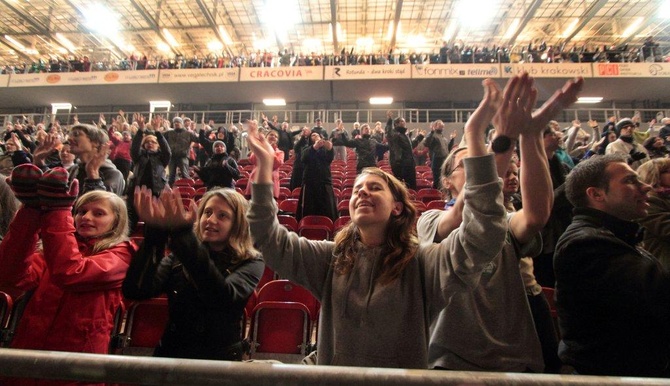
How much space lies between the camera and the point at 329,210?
4121mm

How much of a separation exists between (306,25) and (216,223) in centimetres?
1527

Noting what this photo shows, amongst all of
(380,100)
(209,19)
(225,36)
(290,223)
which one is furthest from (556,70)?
(225,36)

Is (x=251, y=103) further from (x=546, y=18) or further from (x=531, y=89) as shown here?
(x=531, y=89)

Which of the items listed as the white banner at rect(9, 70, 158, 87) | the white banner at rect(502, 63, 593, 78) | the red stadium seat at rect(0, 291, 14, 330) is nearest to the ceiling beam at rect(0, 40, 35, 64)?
the white banner at rect(9, 70, 158, 87)

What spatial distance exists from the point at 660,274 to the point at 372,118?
46.1 ft

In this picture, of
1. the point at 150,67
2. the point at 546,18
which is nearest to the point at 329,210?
the point at 150,67

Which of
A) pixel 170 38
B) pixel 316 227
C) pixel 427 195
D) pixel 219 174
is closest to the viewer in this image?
pixel 316 227

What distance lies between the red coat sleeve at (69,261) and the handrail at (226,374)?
0.74m

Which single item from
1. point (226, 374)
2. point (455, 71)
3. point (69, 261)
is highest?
point (455, 71)

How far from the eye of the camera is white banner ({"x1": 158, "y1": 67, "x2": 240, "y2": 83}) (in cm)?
1325

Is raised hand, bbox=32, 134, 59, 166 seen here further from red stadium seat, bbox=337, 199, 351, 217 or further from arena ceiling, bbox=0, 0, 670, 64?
arena ceiling, bbox=0, 0, 670, 64

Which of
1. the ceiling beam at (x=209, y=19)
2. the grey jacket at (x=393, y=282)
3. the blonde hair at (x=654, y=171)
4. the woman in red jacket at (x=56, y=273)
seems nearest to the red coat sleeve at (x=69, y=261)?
the woman in red jacket at (x=56, y=273)

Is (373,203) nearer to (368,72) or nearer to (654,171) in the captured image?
(654,171)

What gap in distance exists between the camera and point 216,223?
4.97ft
